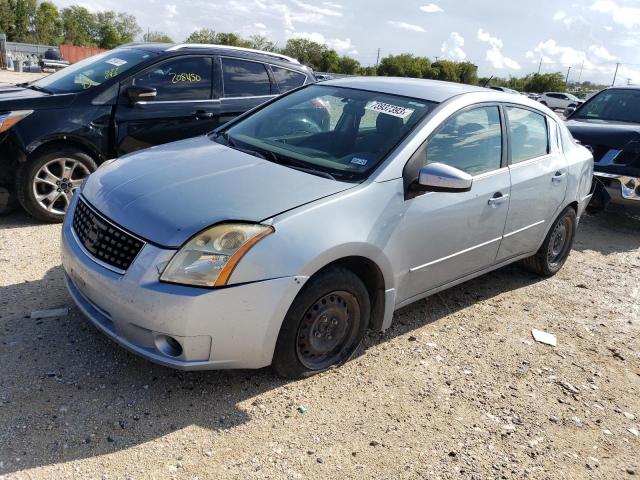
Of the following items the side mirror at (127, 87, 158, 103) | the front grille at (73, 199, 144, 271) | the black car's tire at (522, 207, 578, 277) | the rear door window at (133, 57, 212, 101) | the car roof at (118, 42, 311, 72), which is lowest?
the black car's tire at (522, 207, 578, 277)

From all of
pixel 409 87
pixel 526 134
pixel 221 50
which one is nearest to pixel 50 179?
pixel 221 50

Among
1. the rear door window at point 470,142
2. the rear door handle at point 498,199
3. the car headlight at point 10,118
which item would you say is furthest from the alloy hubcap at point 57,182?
the rear door handle at point 498,199

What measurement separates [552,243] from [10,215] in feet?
17.2

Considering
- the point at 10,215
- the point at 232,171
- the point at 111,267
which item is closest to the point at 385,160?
the point at 232,171

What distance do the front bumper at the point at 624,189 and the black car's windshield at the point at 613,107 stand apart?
5.69ft

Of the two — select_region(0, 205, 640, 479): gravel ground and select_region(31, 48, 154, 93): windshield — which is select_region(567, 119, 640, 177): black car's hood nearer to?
select_region(0, 205, 640, 479): gravel ground

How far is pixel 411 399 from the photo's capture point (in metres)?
3.23

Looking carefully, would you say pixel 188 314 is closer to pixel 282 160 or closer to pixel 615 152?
pixel 282 160

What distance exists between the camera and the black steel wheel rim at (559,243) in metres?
5.12

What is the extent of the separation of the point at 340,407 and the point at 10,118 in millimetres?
4108

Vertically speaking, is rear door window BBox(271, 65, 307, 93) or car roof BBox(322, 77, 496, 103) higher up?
car roof BBox(322, 77, 496, 103)

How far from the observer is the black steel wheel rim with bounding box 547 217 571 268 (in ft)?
16.8

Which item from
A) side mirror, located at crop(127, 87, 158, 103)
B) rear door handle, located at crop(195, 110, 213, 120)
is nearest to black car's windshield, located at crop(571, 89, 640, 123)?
rear door handle, located at crop(195, 110, 213, 120)

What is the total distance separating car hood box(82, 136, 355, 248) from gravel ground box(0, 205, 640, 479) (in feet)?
2.96
